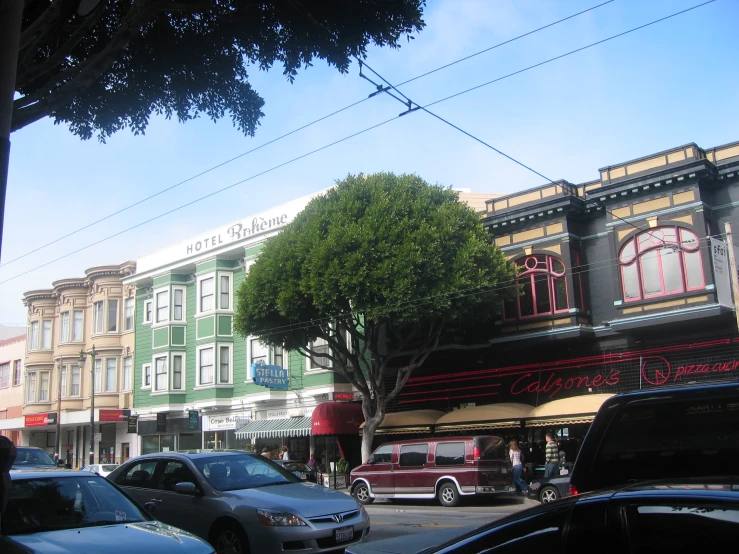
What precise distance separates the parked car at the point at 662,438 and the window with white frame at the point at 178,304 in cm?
3493

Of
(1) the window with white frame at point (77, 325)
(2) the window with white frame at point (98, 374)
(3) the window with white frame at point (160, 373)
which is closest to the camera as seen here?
(3) the window with white frame at point (160, 373)

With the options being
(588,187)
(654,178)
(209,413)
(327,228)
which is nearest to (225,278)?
(209,413)

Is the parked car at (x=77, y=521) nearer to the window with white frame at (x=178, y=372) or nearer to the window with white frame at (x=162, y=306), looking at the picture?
the window with white frame at (x=178, y=372)

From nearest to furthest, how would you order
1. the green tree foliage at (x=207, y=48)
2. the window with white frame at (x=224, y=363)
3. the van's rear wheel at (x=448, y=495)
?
the green tree foliage at (x=207, y=48)
the van's rear wheel at (x=448, y=495)
the window with white frame at (x=224, y=363)

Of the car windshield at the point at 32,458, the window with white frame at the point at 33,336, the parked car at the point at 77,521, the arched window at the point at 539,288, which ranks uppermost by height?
the window with white frame at the point at 33,336

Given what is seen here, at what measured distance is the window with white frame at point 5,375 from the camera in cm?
5417

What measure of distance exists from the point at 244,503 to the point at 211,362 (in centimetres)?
2868

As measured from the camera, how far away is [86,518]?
275 inches

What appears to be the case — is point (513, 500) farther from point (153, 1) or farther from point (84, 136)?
point (153, 1)

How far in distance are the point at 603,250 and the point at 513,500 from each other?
975 cm

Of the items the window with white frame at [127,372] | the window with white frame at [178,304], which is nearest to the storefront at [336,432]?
the window with white frame at [178,304]

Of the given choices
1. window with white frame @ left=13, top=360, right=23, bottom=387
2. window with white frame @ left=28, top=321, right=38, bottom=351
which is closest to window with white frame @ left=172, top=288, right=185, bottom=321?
window with white frame @ left=28, top=321, right=38, bottom=351

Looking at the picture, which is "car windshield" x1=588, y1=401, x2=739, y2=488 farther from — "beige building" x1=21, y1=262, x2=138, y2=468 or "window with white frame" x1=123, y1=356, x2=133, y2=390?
"window with white frame" x1=123, y1=356, x2=133, y2=390

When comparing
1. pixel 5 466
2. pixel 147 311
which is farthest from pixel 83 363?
pixel 5 466
